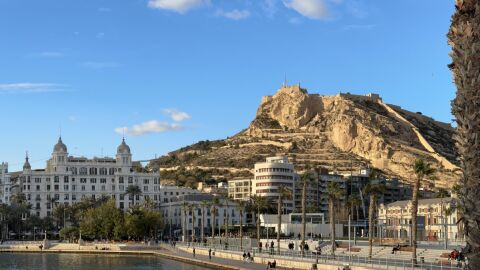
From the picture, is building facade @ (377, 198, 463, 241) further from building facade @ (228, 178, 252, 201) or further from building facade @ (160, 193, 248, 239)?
building facade @ (228, 178, 252, 201)

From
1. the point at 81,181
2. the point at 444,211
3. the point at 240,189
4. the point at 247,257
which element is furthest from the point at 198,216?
the point at 247,257

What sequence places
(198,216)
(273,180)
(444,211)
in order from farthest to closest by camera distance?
(273,180) → (198,216) → (444,211)

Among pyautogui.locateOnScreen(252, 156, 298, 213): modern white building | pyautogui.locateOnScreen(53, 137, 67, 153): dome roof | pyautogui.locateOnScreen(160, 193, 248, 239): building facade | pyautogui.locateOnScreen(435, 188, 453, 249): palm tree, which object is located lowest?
pyautogui.locateOnScreen(160, 193, 248, 239): building facade

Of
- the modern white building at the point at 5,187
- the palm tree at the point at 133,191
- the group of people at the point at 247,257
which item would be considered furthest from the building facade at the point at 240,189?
the group of people at the point at 247,257

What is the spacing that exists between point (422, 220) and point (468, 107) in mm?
119809

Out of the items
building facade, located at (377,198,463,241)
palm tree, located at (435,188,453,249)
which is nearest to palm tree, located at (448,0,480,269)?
palm tree, located at (435,188,453,249)

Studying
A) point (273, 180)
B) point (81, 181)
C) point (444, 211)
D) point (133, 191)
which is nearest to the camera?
point (444, 211)

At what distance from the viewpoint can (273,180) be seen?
566 ft

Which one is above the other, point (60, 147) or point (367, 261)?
point (60, 147)

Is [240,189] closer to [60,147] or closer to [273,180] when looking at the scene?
[273,180]

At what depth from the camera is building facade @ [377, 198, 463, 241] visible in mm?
108744

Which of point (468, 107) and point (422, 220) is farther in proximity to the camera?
point (422, 220)

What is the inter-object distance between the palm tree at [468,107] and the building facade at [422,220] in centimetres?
9319

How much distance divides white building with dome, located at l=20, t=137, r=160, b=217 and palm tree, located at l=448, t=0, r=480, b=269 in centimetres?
15980
